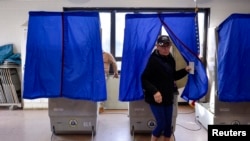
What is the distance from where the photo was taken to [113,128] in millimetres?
4090

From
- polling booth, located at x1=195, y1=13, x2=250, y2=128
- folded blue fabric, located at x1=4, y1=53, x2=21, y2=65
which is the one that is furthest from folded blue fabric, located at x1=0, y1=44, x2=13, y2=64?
polling booth, located at x1=195, y1=13, x2=250, y2=128

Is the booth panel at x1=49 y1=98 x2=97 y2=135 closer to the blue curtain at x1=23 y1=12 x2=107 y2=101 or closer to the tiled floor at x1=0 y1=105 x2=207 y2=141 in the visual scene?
the tiled floor at x1=0 y1=105 x2=207 y2=141

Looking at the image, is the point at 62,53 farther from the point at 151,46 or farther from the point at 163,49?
the point at 163,49

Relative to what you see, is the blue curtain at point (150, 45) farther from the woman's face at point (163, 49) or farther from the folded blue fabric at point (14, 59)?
the folded blue fabric at point (14, 59)

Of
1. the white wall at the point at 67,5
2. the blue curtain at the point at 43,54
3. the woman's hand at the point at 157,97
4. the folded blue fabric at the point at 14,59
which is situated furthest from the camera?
the white wall at the point at 67,5

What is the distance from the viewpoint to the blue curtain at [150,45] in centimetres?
313

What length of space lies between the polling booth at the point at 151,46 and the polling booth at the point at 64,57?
1.07 feet

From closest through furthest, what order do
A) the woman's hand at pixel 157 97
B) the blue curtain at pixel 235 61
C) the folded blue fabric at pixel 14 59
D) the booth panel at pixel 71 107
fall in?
the woman's hand at pixel 157 97, the blue curtain at pixel 235 61, the booth panel at pixel 71 107, the folded blue fabric at pixel 14 59

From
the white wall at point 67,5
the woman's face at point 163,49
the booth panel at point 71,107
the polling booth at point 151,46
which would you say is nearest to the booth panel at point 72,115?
the booth panel at point 71,107

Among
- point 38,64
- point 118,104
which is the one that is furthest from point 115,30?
point 38,64

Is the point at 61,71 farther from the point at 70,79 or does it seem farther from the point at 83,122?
the point at 83,122

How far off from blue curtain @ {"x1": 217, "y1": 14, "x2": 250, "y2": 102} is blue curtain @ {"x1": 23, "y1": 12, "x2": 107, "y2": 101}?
56.6 inches

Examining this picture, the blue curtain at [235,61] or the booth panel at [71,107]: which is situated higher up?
the blue curtain at [235,61]

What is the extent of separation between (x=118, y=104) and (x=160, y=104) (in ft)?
8.82
